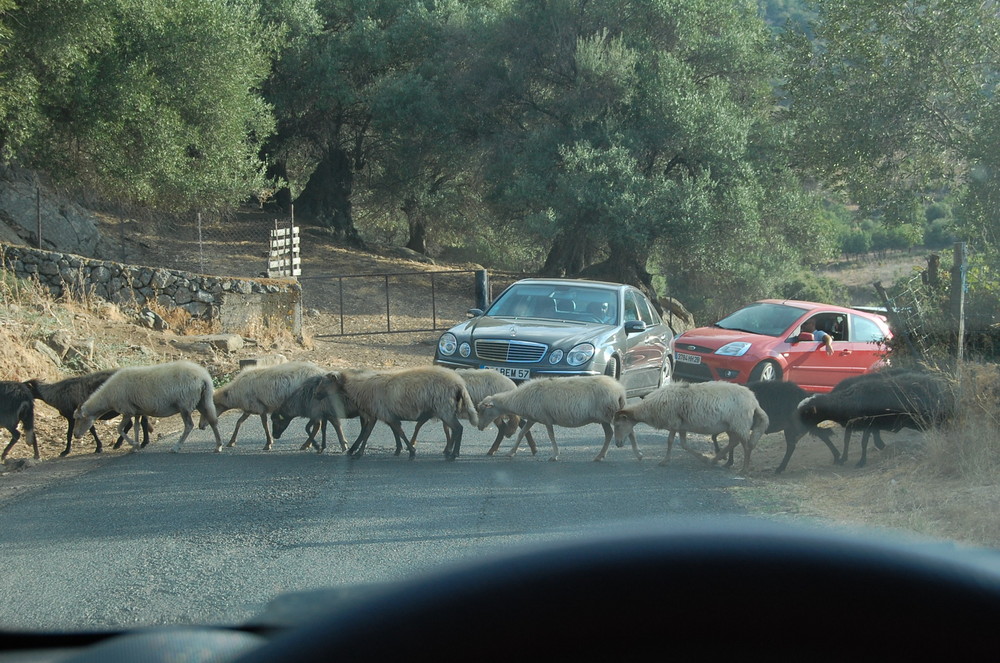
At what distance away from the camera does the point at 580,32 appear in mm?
28062

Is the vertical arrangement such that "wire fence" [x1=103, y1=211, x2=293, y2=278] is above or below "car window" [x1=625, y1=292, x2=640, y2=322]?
above

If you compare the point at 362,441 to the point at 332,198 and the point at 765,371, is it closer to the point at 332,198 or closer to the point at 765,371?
the point at 765,371

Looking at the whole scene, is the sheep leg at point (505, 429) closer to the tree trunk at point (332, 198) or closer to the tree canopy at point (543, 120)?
the tree canopy at point (543, 120)

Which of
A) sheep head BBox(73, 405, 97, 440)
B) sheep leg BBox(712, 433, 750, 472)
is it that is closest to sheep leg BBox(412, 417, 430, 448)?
sheep leg BBox(712, 433, 750, 472)

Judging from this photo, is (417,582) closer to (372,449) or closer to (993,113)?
(372,449)

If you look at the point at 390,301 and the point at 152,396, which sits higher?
the point at 390,301

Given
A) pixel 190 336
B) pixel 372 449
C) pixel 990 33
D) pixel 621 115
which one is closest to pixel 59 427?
pixel 372 449

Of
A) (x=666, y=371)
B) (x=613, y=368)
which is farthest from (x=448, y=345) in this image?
(x=666, y=371)

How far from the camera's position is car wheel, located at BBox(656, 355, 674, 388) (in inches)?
579

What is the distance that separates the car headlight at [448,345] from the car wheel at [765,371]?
538 centimetres

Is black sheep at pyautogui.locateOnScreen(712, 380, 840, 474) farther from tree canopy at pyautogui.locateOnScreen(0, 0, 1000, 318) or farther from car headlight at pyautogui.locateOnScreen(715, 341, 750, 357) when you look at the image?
tree canopy at pyautogui.locateOnScreen(0, 0, 1000, 318)

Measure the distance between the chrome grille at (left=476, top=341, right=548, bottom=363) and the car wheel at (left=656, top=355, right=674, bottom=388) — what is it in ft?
9.61

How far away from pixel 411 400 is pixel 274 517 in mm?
2740

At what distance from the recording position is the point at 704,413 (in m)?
9.68
